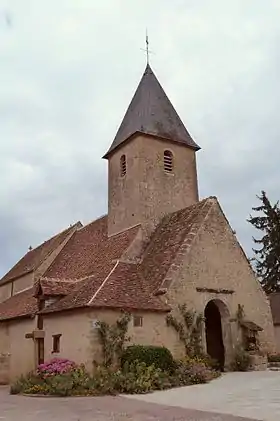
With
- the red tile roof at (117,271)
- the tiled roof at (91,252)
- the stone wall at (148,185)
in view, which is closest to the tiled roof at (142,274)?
the red tile roof at (117,271)

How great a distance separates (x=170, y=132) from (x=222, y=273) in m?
8.82

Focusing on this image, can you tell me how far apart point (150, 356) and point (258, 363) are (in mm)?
5875

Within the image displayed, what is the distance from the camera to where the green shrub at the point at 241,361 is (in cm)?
1958

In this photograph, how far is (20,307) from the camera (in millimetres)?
23297

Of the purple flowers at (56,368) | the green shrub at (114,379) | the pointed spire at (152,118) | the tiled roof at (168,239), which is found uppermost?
the pointed spire at (152,118)

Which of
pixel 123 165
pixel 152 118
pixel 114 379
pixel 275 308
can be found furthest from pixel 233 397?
pixel 275 308

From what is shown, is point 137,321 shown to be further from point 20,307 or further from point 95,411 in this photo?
point 20,307

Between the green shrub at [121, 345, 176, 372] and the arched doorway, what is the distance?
4.85 m

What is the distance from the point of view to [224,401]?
36.3 feet

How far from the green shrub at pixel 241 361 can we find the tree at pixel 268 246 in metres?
25.5

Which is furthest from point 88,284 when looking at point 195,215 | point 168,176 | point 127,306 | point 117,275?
point 168,176

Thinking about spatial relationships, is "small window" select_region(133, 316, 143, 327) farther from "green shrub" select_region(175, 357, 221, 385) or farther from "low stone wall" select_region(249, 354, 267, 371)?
"low stone wall" select_region(249, 354, 267, 371)

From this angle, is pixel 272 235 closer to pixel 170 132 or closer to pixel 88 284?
pixel 170 132

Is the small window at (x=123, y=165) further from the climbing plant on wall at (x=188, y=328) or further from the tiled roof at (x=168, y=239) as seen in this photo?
the climbing plant on wall at (x=188, y=328)
